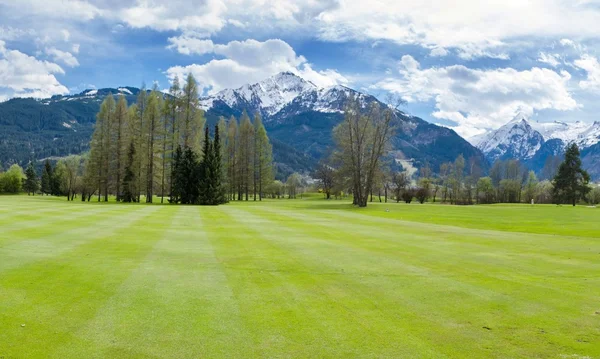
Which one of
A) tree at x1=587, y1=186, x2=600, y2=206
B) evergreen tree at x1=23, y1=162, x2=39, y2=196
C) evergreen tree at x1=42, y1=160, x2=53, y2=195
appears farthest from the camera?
evergreen tree at x1=23, y1=162, x2=39, y2=196

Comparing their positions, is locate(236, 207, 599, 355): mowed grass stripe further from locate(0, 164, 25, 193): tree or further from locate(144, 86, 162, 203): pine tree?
locate(0, 164, 25, 193): tree

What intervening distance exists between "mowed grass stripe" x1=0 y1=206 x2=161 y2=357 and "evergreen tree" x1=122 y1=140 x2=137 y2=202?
51.5 m

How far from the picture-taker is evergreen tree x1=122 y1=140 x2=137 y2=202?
64188 millimetres

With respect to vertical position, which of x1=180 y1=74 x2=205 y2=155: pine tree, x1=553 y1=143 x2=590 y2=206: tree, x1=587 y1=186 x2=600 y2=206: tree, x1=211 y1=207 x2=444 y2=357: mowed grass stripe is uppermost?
x1=180 y1=74 x2=205 y2=155: pine tree

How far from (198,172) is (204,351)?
5592cm

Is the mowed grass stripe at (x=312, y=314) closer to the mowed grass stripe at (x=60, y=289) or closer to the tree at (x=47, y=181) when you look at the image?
the mowed grass stripe at (x=60, y=289)

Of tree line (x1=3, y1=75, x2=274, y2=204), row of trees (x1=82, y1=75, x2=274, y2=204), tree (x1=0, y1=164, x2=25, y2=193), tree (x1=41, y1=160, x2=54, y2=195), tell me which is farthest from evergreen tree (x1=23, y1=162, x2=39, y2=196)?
row of trees (x1=82, y1=75, x2=274, y2=204)

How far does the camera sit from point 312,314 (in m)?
7.90

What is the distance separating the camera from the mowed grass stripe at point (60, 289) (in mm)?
6660

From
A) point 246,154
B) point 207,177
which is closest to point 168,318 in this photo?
point 207,177

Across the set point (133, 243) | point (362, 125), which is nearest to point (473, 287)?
point (133, 243)

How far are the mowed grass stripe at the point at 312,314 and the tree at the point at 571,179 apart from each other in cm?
8967

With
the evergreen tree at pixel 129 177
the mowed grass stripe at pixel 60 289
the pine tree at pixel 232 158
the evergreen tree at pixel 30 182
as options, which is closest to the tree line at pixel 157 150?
the evergreen tree at pixel 129 177

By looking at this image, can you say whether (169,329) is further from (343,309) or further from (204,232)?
(204,232)
